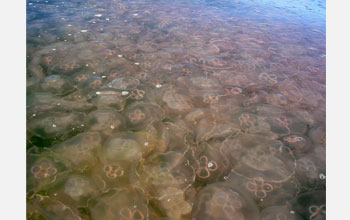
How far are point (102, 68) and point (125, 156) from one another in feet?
5.45

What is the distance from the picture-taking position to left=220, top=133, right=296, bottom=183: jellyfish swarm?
1.96 meters

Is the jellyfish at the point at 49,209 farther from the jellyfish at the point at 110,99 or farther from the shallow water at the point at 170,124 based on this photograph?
the jellyfish at the point at 110,99

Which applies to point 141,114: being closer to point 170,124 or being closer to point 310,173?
point 170,124

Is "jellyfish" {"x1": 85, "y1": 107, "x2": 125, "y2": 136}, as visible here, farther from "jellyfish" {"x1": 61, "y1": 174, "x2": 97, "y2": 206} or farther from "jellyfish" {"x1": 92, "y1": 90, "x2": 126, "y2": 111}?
"jellyfish" {"x1": 61, "y1": 174, "x2": 97, "y2": 206}

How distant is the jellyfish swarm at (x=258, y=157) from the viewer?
1960 millimetres

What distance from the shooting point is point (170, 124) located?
7.76 feet

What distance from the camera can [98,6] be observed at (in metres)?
5.46

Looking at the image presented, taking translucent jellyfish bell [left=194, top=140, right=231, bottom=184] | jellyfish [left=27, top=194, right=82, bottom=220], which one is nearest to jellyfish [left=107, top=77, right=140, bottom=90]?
translucent jellyfish bell [left=194, top=140, right=231, bottom=184]

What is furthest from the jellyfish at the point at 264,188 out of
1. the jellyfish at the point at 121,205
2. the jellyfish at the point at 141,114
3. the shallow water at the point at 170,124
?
the jellyfish at the point at 141,114

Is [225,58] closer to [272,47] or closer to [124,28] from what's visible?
[272,47]

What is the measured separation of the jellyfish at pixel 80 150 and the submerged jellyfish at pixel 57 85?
0.85 metres

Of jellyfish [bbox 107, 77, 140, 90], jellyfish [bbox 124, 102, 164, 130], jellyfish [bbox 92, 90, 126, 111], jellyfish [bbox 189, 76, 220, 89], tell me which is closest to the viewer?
jellyfish [bbox 124, 102, 164, 130]

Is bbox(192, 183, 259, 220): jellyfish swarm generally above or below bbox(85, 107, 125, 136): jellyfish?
below

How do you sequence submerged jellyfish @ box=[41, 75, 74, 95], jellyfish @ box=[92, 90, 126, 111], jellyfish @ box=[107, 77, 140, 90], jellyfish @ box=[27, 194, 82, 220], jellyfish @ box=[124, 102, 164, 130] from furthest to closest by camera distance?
jellyfish @ box=[107, 77, 140, 90], submerged jellyfish @ box=[41, 75, 74, 95], jellyfish @ box=[92, 90, 126, 111], jellyfish @ box=[124, 102, 164, 130], jellyfish @ box=[27, 194, 82, 220]
